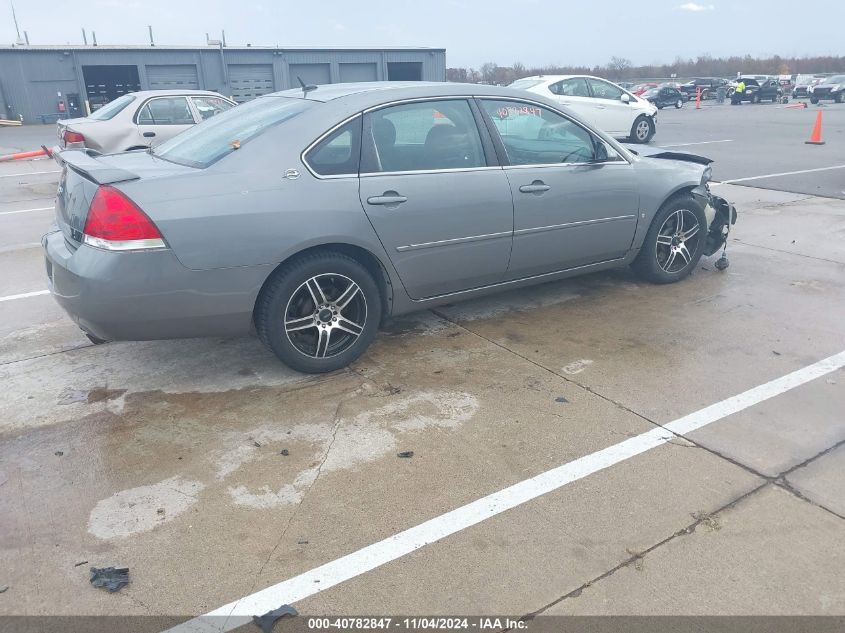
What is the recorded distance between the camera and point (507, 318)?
16.5 feet

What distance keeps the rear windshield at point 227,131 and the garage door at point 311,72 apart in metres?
32.6

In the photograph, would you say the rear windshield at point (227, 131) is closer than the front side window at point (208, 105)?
Yes

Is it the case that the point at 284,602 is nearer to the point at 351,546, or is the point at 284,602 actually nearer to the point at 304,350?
the point at 351,546

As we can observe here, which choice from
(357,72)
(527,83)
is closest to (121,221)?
(527,83)

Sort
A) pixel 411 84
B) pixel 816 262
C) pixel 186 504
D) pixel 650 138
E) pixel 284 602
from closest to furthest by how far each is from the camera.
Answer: pixel 284 602, pixel 186 504, pixel 411 84, pixel 816 262, pixel 650 138

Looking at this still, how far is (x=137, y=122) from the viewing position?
10703mm

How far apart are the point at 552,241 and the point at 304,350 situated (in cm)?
192

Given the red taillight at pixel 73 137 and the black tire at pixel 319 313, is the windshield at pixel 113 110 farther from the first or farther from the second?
the black tire at pixel 319 313

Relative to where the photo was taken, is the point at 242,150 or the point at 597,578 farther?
the point at 242,150

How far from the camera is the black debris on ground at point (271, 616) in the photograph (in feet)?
7.58

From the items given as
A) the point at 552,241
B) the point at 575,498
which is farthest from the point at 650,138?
the point at 575,498

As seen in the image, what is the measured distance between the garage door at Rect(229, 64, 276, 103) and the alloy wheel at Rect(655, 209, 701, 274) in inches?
1262

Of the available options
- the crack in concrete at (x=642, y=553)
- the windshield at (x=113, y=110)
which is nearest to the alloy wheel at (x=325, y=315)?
the crack in concrete at (x=642, y=553)

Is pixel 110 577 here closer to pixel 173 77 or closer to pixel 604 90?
pixel 604 90
